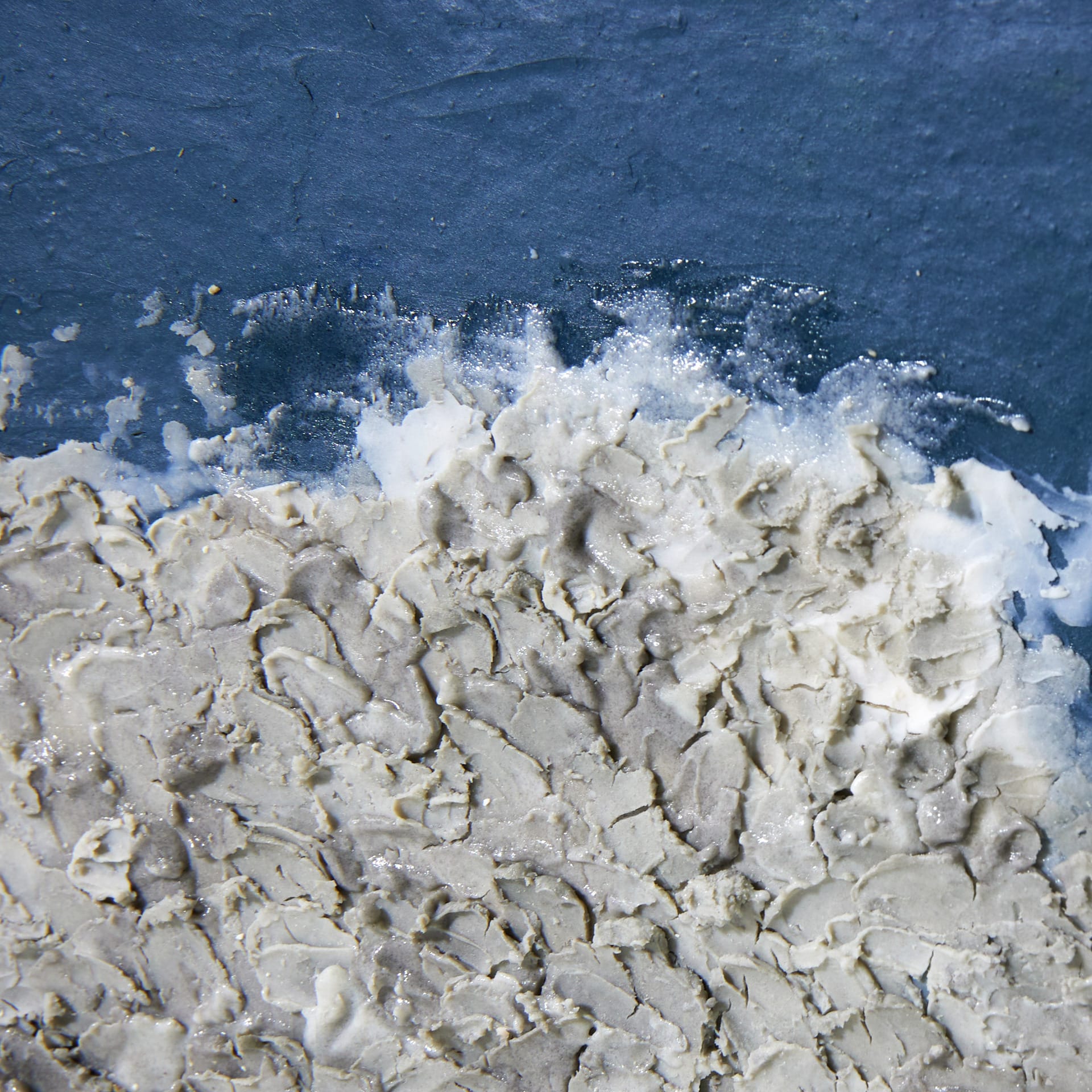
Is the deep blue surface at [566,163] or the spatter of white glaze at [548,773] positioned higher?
the deep blue surface at [566,163]

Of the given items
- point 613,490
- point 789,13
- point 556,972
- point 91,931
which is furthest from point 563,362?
point 91,931

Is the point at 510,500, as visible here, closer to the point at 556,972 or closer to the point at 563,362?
the point at 563,362

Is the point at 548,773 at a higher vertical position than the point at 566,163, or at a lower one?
lower

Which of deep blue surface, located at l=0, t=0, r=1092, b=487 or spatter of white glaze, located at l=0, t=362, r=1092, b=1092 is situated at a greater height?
deep blue surface, located at l=0, t=0, r=1092, b=487
